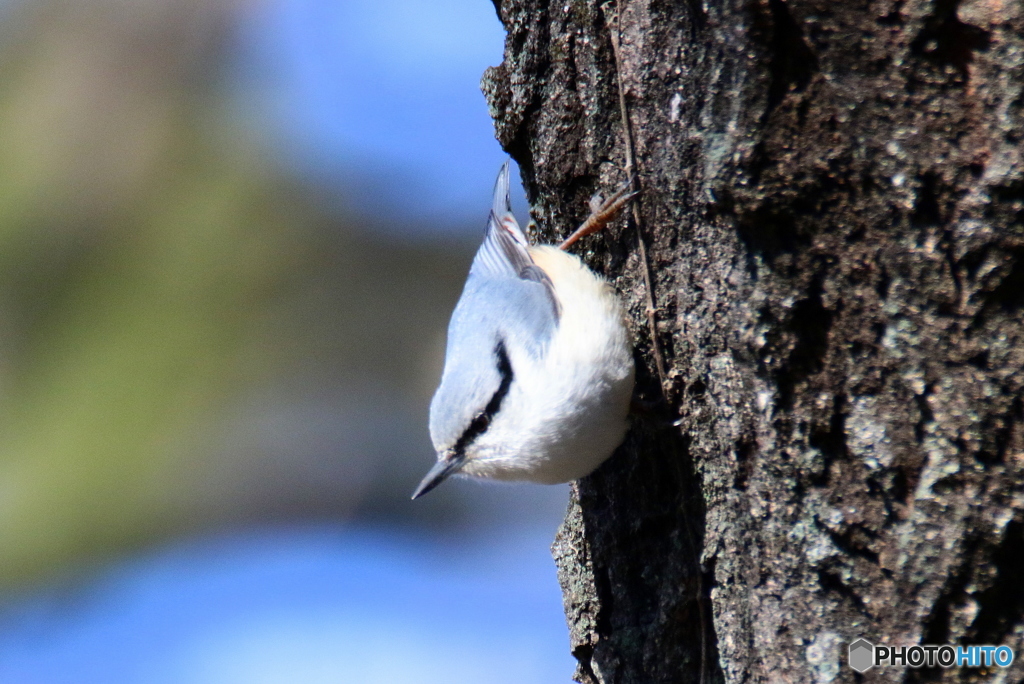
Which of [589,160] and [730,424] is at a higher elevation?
[589,160]

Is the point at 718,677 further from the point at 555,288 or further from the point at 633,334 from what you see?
the point at 555,288

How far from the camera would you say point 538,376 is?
1.77 meters

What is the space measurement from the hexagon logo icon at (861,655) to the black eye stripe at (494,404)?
32.5 inches

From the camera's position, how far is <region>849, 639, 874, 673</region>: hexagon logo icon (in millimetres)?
1293

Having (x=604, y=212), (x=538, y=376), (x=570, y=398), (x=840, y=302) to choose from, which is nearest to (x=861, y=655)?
(x=840, y=302)

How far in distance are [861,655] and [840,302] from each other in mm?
543

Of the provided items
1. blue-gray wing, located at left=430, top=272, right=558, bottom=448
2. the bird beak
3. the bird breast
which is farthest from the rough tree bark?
the bird beak

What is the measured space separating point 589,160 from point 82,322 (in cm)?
326

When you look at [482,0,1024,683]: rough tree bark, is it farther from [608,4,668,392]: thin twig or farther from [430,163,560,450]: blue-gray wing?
[430,163,560,450]: blue-gray wing

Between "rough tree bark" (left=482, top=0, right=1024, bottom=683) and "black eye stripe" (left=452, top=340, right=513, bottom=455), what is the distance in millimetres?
376

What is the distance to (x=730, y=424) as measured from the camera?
4.89ft

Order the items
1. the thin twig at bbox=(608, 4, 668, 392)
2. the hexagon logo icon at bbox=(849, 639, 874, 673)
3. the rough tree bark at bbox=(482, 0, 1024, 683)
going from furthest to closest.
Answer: the thin twig at bbox=(608, 4, 668, 392), the hexagon logo icon at bbox=(849, 639, 874, 673), the rough tree bark at bbox=(482, 0, 1024, 683)

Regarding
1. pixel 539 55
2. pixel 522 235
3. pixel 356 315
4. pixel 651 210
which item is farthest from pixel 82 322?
pixel 651 210

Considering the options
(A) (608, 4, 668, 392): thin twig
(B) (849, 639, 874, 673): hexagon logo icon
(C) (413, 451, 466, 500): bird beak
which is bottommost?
(B) (849, 639, 874, 673): hexagon logo icon
